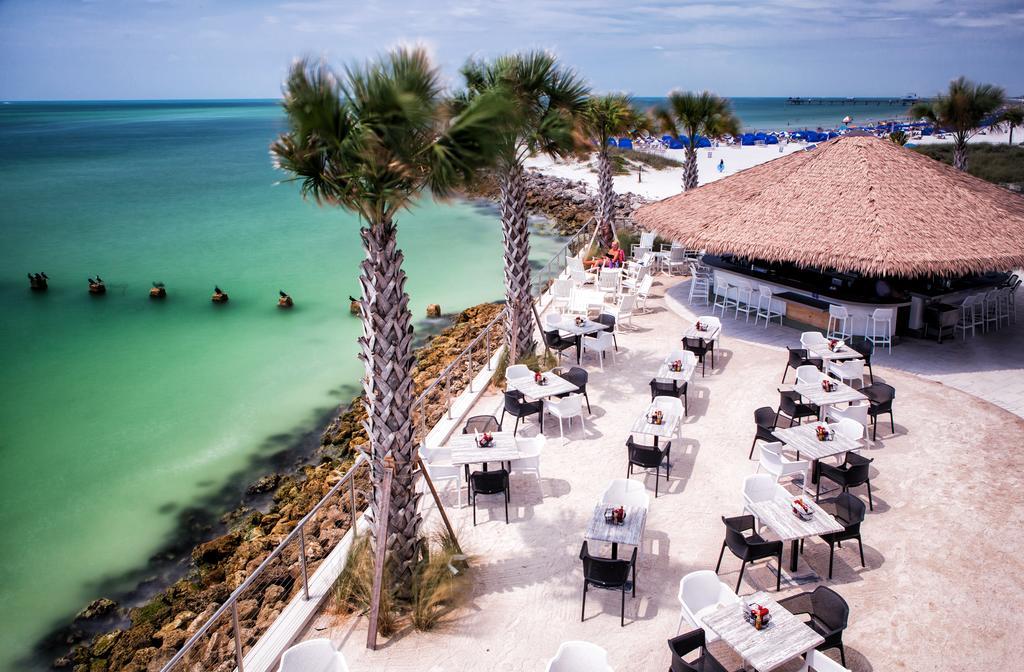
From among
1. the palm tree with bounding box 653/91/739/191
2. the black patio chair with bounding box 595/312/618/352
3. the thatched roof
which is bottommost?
the black patio chair with bounding box 595/312/618/352

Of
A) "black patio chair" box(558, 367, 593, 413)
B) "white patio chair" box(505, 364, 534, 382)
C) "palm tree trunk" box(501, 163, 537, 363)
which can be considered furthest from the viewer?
"palm tree trunk" box(501, 163, 537, 363)

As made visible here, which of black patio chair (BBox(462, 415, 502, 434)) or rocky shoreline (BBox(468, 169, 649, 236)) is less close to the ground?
rocky shoreline (BBox(468, 169, 649, 236))

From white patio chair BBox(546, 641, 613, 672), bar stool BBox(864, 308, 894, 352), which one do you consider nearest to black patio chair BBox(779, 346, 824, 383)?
bar stool BBox(864, 308, 894, 352)

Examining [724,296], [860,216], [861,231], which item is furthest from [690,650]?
[724,296]

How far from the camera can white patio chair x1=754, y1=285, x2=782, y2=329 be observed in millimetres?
16886

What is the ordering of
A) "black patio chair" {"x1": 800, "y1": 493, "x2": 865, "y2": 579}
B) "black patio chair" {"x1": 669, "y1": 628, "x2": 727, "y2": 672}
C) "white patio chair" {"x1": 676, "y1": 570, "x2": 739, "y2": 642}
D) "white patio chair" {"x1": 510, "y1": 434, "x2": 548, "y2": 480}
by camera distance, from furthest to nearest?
"white patio chair" {"x1": 510, "y1": 434, "x2": 548, "y2": 480}, "black patio chair" {"x1": 800, "y1": 493, "x2": 865, "y2": 579}, "white patio chair" {"x1": 676, "y1": 570, "x2": 739, "y2": 642}, "black patio chair" {"x1": 669, "y1": 628, "x2": 727, "y2": 672}

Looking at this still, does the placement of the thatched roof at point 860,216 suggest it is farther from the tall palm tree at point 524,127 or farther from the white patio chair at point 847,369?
the tall palm tree at point 524,127

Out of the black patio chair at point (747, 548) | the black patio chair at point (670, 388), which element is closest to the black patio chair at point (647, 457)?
the black patio chair at point (747, 548)

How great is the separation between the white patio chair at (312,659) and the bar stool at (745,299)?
1357 centimetres

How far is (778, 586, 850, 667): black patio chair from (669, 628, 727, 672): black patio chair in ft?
3.49

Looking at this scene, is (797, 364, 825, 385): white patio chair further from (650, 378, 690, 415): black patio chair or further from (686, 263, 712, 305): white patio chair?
(686, 263, 712, 305): white patio chair

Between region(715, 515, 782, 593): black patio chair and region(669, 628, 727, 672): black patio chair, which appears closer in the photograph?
region(669, 628, 727, 672): black patio chair

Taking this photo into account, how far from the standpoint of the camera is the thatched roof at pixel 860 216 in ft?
48.1

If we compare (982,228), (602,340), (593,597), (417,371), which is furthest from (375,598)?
(982,228)
